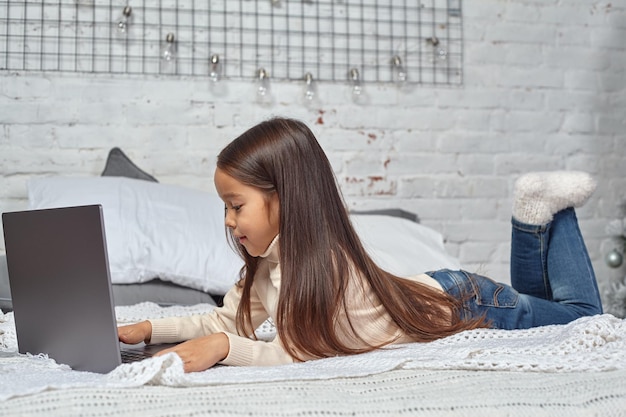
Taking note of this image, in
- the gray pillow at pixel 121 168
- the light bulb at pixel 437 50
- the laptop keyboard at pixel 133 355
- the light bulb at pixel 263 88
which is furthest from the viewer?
the light bulb at pixel 437 50

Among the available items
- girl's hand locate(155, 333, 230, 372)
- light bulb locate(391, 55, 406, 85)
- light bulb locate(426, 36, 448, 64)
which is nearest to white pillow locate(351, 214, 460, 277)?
light bulb locate(391, 55, 406, 85)

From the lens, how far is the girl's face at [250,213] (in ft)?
4.06

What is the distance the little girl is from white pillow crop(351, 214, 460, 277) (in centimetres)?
50

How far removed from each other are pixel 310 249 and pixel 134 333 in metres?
0.32

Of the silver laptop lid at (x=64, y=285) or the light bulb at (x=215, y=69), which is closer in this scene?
the silver laptop lid at (x=64, y=285)

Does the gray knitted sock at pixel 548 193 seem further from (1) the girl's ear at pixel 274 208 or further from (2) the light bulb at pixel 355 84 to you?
(2) the light bulb at pixel 355 84

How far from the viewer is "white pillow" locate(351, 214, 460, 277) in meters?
2.00

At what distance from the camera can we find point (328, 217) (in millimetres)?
1266

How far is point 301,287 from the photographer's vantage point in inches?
46.7

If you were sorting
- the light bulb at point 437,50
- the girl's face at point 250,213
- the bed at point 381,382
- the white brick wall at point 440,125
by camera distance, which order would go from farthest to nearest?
the light bulb at point 437,50 < the white brick wall at point 440,125 < the girl's face at point 250,213 < the bed at point 381,382

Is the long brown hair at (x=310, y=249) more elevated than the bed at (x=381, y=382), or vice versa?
the long brown hair at (x=310, y=249)

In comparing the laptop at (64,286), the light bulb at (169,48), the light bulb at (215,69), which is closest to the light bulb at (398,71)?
the light bulb at (215,69)

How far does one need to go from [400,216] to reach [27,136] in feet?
3.87

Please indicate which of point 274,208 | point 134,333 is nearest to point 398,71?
point 274,208
